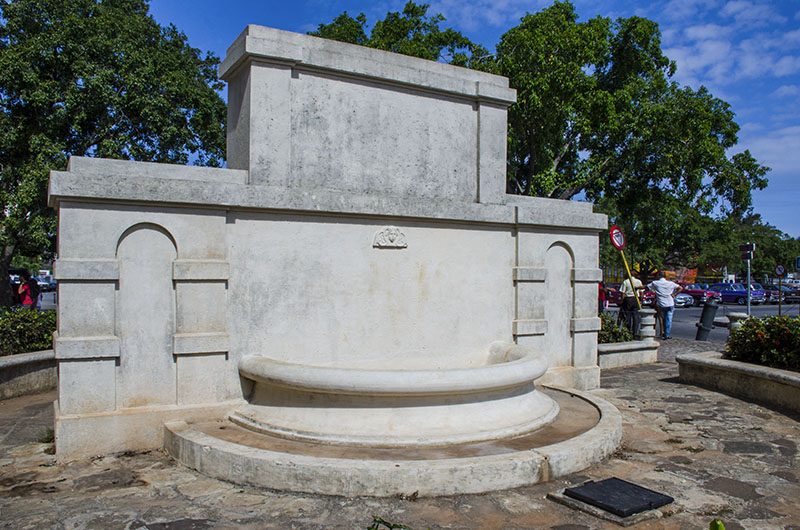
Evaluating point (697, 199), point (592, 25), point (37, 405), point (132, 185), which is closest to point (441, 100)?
point (132, 185)

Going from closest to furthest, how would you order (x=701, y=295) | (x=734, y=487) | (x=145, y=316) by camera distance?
(x=734, y=487), (x=145, y=316), (x=701, y=295)

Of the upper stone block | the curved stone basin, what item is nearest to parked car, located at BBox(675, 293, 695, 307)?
the upper stone block

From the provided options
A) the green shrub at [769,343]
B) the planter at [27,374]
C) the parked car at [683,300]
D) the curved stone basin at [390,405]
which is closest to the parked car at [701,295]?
the parked car at [683,300]

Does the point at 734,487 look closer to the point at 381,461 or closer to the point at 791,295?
the point at 381,461

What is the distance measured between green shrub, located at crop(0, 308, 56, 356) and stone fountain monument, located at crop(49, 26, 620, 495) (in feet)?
13.8

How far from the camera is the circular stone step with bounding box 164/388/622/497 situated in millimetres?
4297

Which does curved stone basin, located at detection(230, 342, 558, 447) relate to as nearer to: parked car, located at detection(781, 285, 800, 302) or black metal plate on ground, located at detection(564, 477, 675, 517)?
black metal plate on ground, located at detection(564, 477, 675, 517)

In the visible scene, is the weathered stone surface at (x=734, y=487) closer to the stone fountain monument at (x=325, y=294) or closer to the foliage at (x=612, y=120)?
the stone fountain monument at (x=325, y=294)

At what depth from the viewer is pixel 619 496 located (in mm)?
4289

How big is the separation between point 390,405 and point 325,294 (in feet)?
4.84

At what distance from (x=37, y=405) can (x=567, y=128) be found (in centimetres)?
1708

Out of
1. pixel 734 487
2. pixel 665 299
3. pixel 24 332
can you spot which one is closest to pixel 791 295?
pixel 665 299

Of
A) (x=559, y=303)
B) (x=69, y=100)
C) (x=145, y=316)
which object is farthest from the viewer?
(x=69, y=100)

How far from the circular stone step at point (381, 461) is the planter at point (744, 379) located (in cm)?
344
